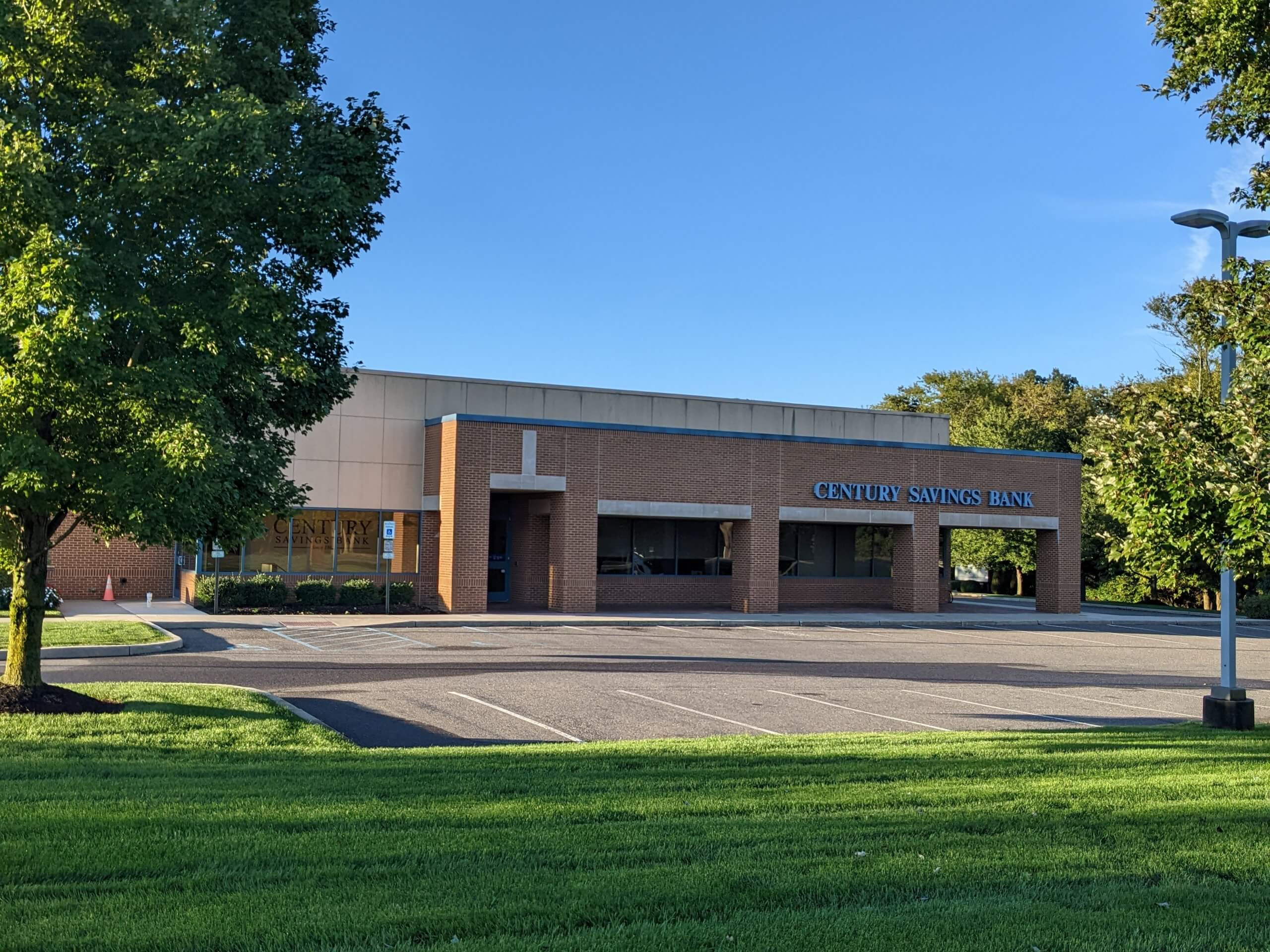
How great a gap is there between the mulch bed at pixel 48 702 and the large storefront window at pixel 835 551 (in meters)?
28.0

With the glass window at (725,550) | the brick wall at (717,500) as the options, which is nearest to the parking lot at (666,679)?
the brick wall at (717,500)

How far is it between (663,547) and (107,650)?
1979 cm

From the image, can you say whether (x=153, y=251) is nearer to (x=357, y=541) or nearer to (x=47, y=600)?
(x=47, y=600)

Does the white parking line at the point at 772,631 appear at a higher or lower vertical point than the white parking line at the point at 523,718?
lower

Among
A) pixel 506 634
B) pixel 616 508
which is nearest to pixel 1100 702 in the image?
pixel 506 634

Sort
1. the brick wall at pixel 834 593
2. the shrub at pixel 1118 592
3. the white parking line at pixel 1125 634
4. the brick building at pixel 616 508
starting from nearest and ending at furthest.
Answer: the white parking line at pixel 1125 634
the brick building at pixel 616 508
the brick wall at pixel 834 593
the shrub at pixel 1118 592

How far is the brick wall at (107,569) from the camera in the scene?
32.8 metres

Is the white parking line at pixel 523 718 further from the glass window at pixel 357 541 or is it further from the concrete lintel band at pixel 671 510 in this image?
the glass window at pixel 357 541

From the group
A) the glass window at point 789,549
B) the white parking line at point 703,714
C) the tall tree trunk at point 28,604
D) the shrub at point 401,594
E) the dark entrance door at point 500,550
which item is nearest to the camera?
the tall tree trunk at point 28,604

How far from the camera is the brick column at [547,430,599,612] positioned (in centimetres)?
3269

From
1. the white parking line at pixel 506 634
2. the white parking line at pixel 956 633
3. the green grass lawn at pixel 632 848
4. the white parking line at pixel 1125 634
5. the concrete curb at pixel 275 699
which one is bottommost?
the white parking line at pixel 1125 634

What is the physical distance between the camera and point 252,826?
6.63m

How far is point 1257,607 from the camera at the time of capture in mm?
44938

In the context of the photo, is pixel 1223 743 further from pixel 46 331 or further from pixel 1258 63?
pixel 46 331
